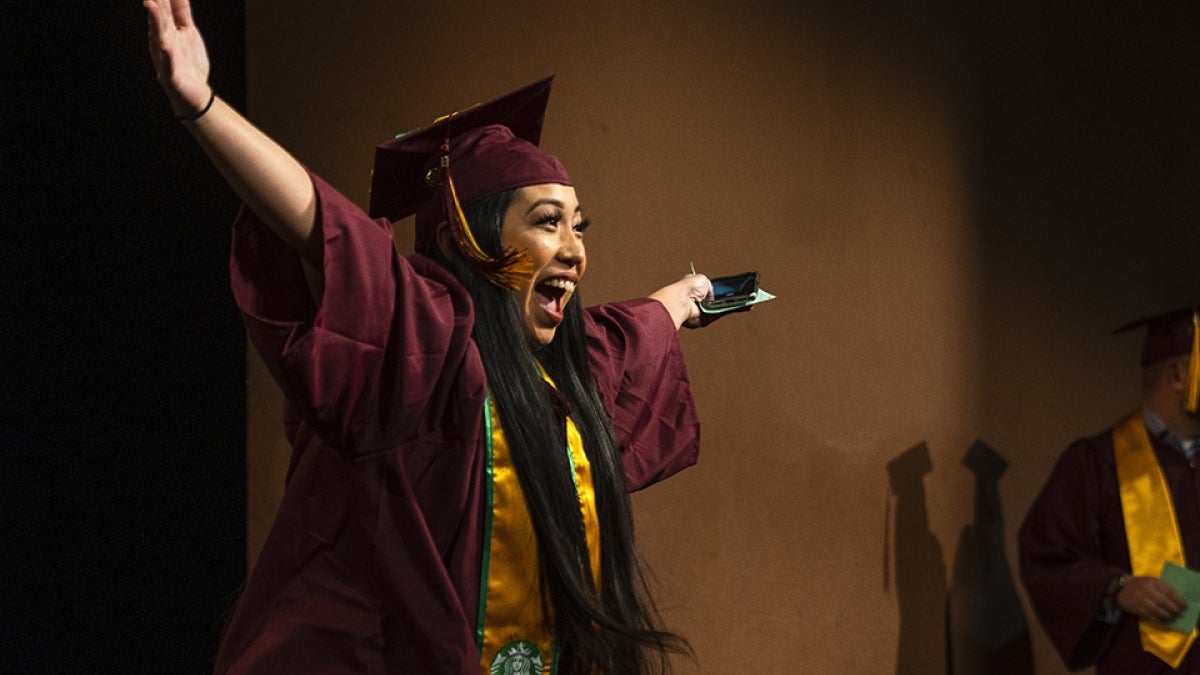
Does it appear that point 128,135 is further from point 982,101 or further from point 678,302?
point 982,101

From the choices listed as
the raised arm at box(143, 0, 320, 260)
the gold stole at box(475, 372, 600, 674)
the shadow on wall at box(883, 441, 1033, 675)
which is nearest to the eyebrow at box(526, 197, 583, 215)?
the gold stole at box(475, 372, 600, 674)

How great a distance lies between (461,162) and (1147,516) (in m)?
2.38

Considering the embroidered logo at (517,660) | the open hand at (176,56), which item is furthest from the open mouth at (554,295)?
the open hand at (176,56)

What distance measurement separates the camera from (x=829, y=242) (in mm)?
3467

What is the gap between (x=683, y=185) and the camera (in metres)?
3.10

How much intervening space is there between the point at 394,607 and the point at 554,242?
0.54m

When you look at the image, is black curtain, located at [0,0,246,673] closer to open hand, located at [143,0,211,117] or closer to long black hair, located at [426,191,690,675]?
long black hair, located at [426,191,690,675]

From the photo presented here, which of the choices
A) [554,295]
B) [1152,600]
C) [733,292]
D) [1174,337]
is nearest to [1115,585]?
[1152,600]

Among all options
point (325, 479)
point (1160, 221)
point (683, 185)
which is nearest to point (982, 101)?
point (1160, 221)

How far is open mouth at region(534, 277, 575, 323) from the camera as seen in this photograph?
1.89 m

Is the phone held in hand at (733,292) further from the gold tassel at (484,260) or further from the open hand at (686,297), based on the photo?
the gold tassel at (484,260)

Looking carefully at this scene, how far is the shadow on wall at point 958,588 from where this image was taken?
372 centimetres

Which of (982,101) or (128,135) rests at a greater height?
(982,101)

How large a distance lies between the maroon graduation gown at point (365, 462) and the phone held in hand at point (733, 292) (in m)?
0.73
